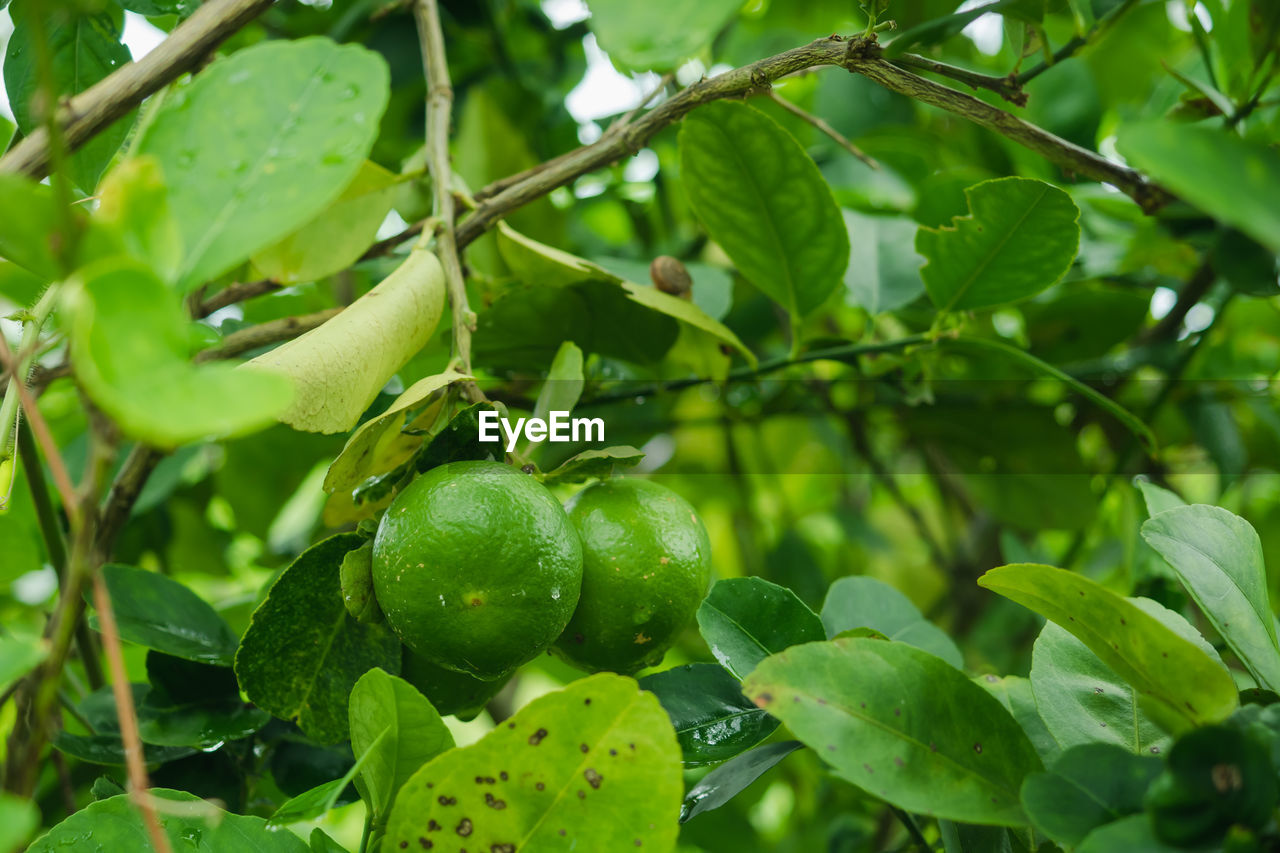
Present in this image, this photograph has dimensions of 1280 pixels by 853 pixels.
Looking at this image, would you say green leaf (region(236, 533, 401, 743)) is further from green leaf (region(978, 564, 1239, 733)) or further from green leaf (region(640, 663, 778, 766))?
green leaf (region(978, 564, 1239, 733))


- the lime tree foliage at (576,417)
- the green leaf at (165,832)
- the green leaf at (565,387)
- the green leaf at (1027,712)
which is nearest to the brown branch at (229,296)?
the lime tree foliage at (576,417)

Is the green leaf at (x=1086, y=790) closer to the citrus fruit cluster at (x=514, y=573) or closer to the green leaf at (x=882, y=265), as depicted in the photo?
the citrus fruit cluster at (x=514, y=573)

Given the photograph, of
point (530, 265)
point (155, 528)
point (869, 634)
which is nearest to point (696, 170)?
point (530, 265)

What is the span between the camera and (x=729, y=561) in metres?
1.65

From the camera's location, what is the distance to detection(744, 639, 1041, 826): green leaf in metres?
0.39

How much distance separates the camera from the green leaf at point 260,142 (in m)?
0.34

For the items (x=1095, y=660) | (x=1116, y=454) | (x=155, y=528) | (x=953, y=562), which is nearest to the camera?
(x=1095, y=660)

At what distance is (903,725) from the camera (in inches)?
16.3

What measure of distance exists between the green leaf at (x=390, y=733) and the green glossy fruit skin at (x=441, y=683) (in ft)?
0.29

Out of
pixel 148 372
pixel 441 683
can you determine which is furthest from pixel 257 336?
pixel 148 372

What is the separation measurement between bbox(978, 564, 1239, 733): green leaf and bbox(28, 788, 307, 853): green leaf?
385 millimetres

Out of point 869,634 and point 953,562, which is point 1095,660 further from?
point 953,562

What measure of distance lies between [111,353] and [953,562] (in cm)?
138

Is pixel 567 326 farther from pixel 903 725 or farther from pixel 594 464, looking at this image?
pixel 903 725
